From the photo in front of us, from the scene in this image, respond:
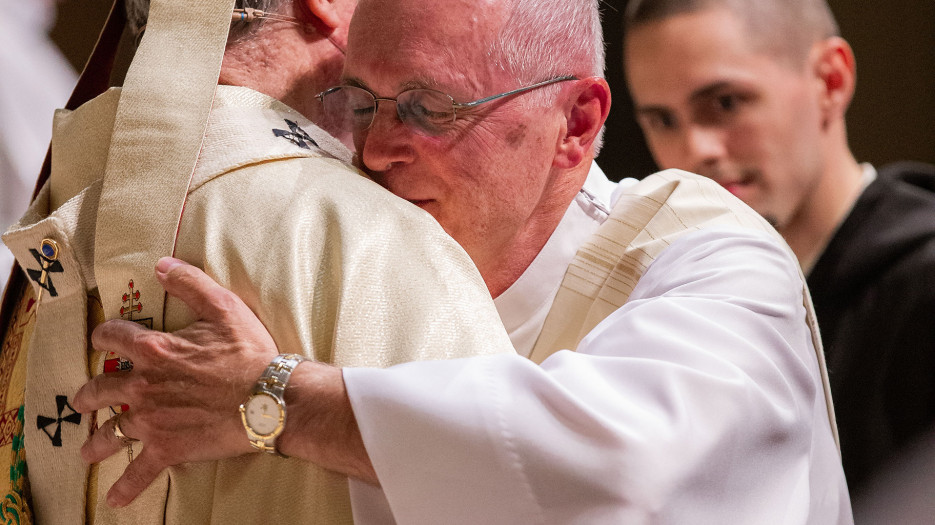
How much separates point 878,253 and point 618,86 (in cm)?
106

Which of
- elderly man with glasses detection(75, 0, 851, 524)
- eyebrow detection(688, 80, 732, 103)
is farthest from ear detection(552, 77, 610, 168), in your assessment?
eyebrow detection(688, 80, 732, 103)

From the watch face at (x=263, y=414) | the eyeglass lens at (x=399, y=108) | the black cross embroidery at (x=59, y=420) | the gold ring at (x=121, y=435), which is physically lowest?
the black cross embroidery at (x=59, y=420)

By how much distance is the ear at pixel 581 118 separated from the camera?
196 centimetres

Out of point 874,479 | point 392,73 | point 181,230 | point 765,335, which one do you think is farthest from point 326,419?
point 874,479

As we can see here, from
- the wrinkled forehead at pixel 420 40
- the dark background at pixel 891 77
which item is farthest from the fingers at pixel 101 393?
the dark background at pixel 891 77

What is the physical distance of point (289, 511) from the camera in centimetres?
122

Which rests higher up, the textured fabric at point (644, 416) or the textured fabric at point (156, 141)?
the textured fabric at point (156, 141)

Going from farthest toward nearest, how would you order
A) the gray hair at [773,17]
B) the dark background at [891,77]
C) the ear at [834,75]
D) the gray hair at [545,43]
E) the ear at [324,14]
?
the gray hair at [773,17]
the ear at [834,75]
the dark background at [891,77]
the gray hair at [545,43]
the ear at [324,14]

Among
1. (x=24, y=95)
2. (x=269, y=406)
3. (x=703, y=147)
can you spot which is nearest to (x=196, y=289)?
(x=269, y=406)

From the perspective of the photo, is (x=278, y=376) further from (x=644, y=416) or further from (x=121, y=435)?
(x=644, y=416)

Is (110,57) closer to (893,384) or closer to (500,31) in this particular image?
(500,31)

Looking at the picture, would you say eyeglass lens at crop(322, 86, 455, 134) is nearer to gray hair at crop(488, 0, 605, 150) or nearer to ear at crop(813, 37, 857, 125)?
gray hair at crop(488, 0, 605, 150)

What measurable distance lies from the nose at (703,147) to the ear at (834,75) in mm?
377

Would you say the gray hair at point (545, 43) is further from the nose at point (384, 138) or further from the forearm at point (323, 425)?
the forearm at point (323, 425)
